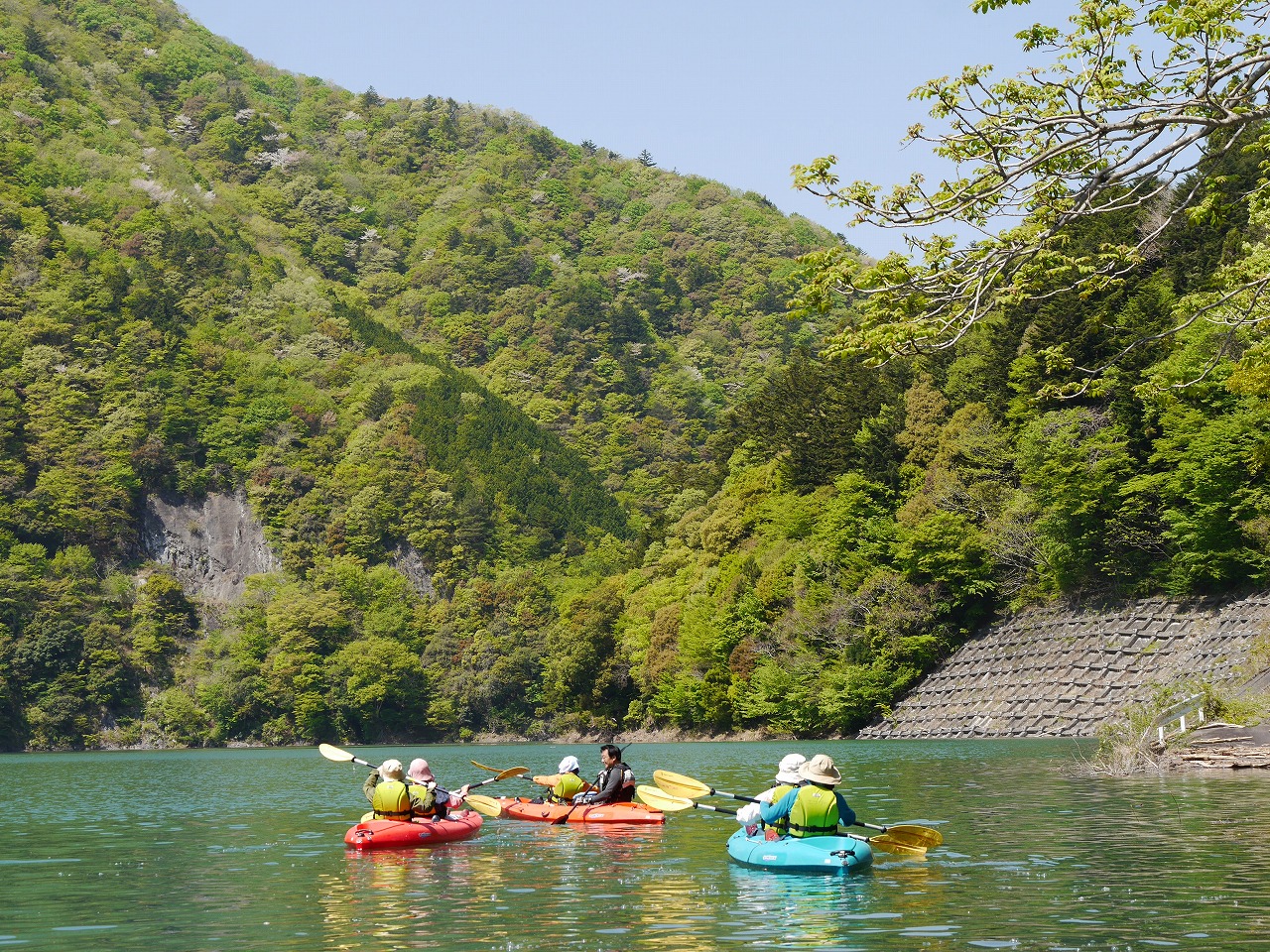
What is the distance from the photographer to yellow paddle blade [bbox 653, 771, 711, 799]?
29016mm

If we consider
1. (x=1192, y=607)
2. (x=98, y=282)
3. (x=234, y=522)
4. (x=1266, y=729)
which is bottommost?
(x=1266, y=729)

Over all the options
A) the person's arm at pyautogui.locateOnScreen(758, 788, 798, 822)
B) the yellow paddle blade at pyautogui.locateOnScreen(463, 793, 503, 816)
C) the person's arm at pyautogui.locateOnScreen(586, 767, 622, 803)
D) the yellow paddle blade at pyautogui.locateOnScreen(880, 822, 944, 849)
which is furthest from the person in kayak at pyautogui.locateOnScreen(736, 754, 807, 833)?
the yellow paddle blade at pyautogui.locateOnScreen(463, 793, 503, 816)

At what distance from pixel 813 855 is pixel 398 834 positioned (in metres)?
8.69

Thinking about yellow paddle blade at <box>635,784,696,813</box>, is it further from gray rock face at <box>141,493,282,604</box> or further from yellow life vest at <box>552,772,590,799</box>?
gray rock face at <box>141,493,282,604</box>

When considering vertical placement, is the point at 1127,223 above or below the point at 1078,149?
Answer: above

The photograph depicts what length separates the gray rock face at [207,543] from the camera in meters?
148

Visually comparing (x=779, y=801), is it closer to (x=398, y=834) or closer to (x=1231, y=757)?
(x=398, y=834)

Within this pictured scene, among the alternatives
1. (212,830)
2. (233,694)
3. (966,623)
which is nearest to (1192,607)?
(966,623)

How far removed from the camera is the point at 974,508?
75.5 meters

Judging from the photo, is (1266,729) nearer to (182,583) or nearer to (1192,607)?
(1192,607)

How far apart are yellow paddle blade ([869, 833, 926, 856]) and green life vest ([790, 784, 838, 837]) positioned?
1226 millimetres

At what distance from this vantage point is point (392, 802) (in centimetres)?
2723

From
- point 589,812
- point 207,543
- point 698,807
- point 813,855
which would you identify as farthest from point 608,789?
point 207,543

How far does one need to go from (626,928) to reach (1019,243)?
9.66m
